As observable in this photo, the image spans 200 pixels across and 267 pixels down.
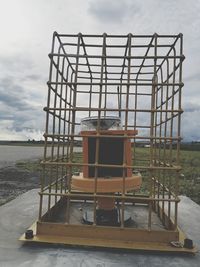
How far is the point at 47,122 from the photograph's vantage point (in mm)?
3141

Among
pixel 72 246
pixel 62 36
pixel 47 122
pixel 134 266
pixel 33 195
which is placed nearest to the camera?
pixel 134 266

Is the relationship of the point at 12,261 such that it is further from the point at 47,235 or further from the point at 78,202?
the point at 78,202

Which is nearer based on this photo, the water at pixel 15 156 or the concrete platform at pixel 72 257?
the concrete platform at pixel 72 257

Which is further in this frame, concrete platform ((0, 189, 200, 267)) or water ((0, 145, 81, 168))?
water ((0, 145, 81, 168))

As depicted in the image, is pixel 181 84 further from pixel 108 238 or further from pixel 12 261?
pixel 12 261

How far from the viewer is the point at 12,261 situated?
103 inches

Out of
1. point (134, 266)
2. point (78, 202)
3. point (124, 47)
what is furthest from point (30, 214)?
point (124, 47)

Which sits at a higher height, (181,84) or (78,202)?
(181,84)

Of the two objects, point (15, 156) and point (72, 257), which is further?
point (15, 156)

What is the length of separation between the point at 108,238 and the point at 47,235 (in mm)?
565

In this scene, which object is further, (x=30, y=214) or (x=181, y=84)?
(x=30, y=214)

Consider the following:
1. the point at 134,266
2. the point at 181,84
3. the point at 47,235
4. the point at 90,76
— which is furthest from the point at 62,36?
the point at 134,266

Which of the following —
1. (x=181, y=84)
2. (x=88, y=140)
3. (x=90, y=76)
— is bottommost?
(x=88, y=140)

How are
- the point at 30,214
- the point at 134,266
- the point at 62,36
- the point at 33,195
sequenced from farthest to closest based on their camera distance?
the point at 33,195, the point at 30,214, the point at 62,36, the point at 134,266
